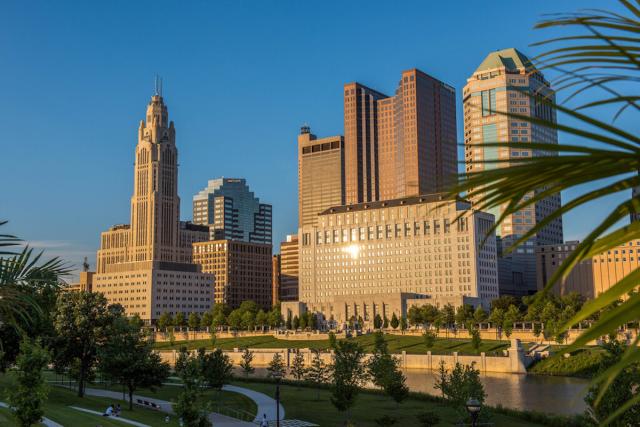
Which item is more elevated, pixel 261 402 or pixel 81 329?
pixel 81 329

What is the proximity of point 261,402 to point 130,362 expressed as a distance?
15.7 m

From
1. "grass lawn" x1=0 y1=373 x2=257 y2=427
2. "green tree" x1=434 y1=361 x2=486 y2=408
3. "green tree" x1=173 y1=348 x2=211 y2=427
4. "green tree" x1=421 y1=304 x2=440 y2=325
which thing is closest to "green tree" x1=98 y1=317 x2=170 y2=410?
"grass lawn" x1=0 y1=373 x2=257 y2=427

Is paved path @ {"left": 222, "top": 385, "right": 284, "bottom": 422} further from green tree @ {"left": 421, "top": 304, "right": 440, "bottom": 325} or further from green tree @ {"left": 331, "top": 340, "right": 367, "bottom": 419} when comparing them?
green tree @ {"left": 421, "top": 304, "right": 440, "bottom": 325}

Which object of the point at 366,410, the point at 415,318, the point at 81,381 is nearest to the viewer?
the point at 366,410

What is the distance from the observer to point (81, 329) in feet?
254

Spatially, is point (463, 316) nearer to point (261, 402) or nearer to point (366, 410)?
point (261, 402)

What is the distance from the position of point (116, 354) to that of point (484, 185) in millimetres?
71528

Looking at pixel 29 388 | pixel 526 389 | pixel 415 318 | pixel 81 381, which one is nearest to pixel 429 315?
pixel 415 318

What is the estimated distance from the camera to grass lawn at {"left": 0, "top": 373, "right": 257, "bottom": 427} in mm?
49688

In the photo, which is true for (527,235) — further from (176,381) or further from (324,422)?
(176,381)

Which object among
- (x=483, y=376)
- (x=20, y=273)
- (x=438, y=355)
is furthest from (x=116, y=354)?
(x=438, y=355)

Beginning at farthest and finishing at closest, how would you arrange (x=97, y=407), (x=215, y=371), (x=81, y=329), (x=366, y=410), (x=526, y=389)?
(x=526, y=389) < (x=81, y=329) < (x=215, y=371) < (x=366, y=410) < (x=97, y=407)

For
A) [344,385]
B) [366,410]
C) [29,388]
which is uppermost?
[29,388]

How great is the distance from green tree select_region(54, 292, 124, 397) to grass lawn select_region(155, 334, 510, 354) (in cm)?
5417
